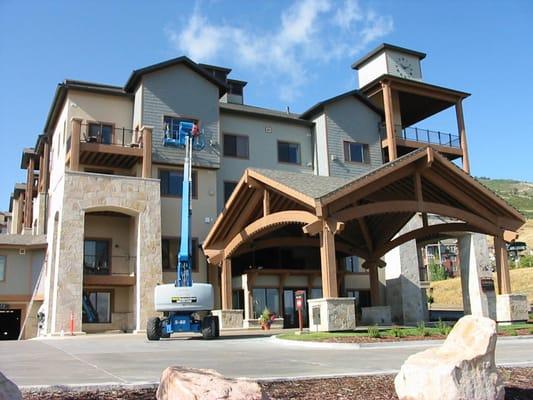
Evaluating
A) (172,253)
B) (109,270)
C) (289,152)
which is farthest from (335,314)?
(289,152)

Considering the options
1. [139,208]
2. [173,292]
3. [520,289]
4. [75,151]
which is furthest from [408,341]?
[520,289]

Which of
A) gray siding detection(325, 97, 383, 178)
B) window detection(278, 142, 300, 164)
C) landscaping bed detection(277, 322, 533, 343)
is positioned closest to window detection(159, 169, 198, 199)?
window detection(278, 142, 300, 164)

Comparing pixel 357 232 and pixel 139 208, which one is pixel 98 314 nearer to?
pixel 139 208

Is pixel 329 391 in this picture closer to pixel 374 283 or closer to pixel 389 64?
pixel 374 283

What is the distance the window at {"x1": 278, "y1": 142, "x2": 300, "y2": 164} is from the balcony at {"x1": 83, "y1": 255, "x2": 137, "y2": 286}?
11205 mm

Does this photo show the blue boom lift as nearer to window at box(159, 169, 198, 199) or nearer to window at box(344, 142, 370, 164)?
window at box(159, 169, 198, 199)

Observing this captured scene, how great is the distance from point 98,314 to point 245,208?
10486 millimetres

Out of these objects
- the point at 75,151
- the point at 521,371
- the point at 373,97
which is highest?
the point at 373,97

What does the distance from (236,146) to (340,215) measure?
608 inches

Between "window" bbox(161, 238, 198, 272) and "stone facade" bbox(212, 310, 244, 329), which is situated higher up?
"window" bbox(161, 238, 198, 272)

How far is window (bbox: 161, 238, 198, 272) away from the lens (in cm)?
2998

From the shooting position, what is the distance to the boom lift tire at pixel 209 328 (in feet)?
66.6

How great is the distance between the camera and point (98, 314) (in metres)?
29.1

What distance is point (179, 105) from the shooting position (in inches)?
1240
